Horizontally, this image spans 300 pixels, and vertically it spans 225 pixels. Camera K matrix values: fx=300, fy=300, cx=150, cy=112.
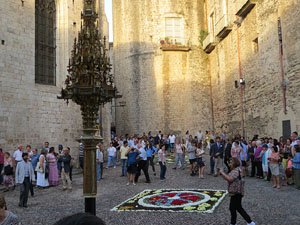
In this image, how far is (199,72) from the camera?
29.8 m

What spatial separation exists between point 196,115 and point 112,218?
22209 mm

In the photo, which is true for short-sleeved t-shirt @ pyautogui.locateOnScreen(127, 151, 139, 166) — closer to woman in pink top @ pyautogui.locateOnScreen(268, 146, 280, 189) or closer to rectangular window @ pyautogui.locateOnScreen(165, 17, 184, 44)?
woman in pink top @ pyautogui.locateOnScreen(268, 146, 280, 189)

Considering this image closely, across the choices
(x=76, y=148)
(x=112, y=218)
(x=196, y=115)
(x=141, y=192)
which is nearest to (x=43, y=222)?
(x=112, y=218)

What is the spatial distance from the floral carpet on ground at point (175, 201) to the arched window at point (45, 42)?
9755 mm

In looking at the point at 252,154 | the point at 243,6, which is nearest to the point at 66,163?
the point at 252,154

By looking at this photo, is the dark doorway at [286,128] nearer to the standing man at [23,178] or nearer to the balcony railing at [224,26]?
the balcony railing at [224,26]

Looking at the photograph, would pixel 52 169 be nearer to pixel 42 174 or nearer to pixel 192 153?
pixel 42 174

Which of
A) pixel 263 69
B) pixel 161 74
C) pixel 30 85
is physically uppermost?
pixel 161 74

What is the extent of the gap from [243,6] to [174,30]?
10852mm

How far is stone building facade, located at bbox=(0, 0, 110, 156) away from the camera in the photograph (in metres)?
14.5

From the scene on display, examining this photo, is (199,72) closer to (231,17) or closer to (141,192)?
(231,17)

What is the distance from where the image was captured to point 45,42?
17312 mm

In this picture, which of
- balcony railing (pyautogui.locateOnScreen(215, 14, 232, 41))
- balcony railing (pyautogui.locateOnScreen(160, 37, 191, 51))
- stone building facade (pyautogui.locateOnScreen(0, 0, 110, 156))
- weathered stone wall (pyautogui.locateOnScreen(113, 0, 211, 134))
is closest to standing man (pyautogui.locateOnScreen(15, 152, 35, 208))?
stone building facade (pyautogui.locateOnScreen(0, 0, 110, 156))

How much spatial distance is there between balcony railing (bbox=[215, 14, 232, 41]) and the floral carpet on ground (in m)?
15.8
